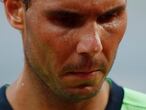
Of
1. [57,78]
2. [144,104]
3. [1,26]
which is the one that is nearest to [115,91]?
[144,104]

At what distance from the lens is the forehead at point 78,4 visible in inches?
33.0

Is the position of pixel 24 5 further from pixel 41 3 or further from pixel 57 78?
pixel 57 78

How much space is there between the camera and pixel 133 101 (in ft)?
3.34

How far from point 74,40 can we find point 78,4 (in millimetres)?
66

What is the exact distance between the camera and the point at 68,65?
33.2 inches

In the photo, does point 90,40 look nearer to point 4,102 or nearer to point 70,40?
point 70,40

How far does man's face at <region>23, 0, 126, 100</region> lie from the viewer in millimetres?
836

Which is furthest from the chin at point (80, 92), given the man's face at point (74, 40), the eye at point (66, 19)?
the eye at point (66, 19)

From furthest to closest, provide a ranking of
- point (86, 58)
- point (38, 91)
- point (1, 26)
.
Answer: point (1, 26), point (38, 91), point (86, 58)

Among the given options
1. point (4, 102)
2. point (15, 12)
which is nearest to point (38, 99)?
point (4, 102)

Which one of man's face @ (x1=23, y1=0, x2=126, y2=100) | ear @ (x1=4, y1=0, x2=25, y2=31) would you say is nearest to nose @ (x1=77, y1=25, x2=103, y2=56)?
man's face @ (x1=23, y1=0, x2=126, y2=100)

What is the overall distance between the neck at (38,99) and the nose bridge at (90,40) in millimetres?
172

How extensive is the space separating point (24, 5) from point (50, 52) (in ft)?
0.37

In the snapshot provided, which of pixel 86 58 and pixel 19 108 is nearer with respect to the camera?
pixel 86 58
